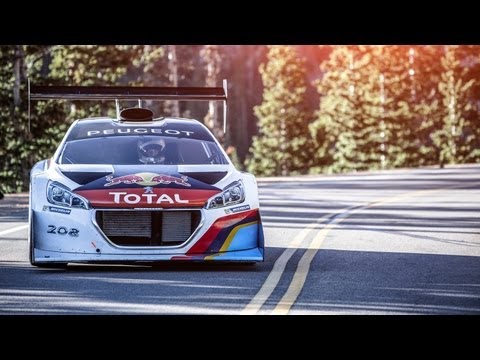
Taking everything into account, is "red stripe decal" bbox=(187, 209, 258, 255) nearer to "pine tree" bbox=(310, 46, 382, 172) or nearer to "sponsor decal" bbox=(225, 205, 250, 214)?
"sponsor decal" bbox=(225, 205, 250, 214)

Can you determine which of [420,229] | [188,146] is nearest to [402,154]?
[420,229]

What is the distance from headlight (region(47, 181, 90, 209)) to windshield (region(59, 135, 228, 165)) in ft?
2.64

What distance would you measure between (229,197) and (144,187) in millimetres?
824

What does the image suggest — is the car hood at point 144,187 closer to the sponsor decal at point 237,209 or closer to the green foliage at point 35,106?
the sponsor decal at point 237,209

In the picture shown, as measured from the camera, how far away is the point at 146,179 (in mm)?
11461

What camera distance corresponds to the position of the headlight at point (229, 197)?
450 inches

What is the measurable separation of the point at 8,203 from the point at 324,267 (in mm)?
13625

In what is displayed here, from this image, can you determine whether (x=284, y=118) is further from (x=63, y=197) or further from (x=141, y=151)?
(x=63, y=197)

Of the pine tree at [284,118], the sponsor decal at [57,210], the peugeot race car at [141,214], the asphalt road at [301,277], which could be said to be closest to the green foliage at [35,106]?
the asphalt road at [301,277]

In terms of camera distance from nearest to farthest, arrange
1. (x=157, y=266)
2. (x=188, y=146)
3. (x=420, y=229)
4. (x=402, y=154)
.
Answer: (x=157, y=266), (x=188, y=146), (x=420, y=229), (x=402, y=154)

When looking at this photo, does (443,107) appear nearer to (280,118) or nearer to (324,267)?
(280,118)

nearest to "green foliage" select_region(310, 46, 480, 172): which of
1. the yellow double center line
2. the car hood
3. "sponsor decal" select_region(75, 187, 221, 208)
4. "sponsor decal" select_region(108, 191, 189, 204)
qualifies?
the yellow double center line

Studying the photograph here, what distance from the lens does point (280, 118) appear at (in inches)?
3317

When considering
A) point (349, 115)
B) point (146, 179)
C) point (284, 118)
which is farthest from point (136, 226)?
point (284, 118)
